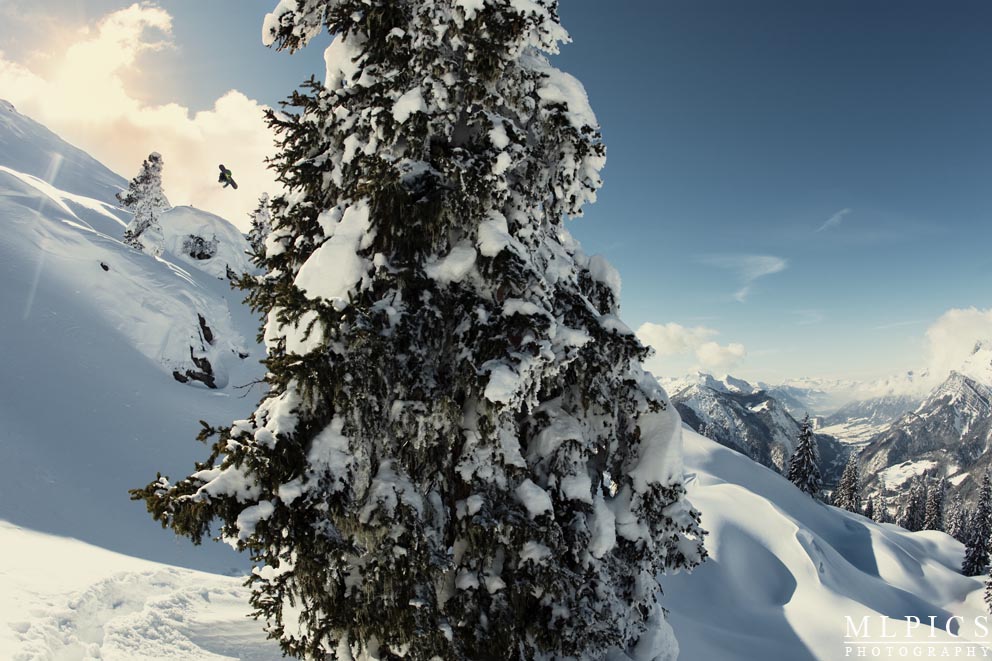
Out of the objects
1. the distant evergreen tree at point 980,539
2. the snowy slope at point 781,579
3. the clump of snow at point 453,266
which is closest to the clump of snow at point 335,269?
the clump of snow at point 453,266

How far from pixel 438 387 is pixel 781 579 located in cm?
2542

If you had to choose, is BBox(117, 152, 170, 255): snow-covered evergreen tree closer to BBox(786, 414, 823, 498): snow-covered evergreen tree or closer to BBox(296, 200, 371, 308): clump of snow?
BBox(296, 200, 371, 308): clump of snow

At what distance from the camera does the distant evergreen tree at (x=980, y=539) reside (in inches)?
1809

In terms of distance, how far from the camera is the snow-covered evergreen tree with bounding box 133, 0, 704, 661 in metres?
4.76

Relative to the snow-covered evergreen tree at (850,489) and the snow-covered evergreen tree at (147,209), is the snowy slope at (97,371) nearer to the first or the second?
the snow-covered evergreen tree at (147,209)

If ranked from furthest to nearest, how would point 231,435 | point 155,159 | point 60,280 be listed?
point 155,159
point 60,280
point 231,435

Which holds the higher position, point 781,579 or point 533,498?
point 533,498

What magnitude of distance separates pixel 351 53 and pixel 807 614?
79.4 feet

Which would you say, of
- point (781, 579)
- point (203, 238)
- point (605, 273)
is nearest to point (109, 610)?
point (605, 273)

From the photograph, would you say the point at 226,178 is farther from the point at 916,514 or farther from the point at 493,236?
the point at 916,514

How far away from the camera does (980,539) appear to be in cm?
4675

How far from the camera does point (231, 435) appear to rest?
4621 millimetres

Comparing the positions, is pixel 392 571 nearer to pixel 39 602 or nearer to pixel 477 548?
pixel 477 548

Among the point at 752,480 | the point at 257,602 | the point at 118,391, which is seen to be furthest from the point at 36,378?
the point at 752,480
